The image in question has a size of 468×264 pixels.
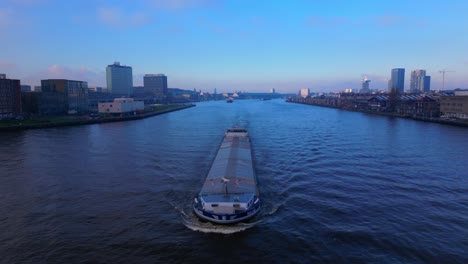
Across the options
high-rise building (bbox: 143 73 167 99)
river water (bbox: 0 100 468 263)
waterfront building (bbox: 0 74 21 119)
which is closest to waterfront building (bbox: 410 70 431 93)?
high-rise building (bbox: 143 73 167 99)

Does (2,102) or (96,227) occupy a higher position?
(2,102)

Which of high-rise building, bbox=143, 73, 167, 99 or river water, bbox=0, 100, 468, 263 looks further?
high-rise building, bbox=143, 73, 167, 99

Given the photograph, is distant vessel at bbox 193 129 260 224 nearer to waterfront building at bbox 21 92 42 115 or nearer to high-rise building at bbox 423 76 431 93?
waterfront building at bbox 21 92 42 115

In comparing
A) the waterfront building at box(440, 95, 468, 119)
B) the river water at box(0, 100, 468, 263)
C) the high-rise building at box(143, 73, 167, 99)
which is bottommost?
the river water at box(0, 100, 468, 263)

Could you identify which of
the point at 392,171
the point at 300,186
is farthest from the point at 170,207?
the point at 392,171

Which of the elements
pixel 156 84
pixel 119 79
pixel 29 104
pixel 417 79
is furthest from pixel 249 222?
pixel 417 79

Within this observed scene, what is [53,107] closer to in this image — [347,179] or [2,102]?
[2,102]
